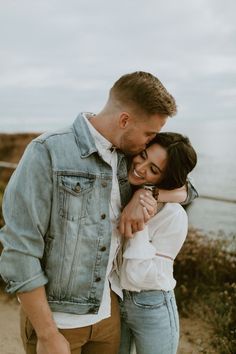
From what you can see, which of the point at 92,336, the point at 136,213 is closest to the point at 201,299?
the point at 92,336

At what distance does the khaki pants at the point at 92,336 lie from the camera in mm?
1944

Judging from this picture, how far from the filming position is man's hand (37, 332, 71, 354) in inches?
70.0

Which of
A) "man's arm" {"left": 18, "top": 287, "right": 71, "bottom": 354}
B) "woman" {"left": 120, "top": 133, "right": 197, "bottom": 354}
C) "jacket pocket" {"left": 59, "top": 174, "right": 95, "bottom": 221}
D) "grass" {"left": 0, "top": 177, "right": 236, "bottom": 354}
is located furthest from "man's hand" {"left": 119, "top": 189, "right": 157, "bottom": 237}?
"grass" {"left": 0, "top": 177, "right": 236, "bottom": 354}

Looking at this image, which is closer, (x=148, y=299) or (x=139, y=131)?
(x=139, y=131)

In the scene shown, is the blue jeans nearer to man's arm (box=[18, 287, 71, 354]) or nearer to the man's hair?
man's arm (box=[18, 287, 71, 354])

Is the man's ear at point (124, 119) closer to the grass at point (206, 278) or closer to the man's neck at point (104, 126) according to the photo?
the man's neck at point (104, 126)

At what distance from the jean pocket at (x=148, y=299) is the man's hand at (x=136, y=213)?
35cm

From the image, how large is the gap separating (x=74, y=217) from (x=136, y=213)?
0.29 m

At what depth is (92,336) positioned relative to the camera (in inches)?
80.0

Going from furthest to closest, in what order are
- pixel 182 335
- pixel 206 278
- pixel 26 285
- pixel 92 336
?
pixel 206 278 → pixel 182 335 → pixel 92 336 → pixel 26 285

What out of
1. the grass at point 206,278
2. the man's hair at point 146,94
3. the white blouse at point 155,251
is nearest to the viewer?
the man's hair at point 146,94

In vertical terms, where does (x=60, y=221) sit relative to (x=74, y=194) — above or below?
below

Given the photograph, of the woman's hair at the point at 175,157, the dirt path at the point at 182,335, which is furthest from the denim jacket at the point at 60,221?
the dirt path at the point at 182,335

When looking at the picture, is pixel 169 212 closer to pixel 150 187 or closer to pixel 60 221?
pixel 150 187
